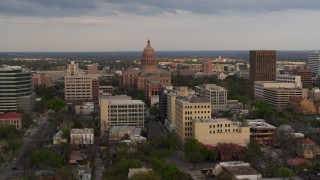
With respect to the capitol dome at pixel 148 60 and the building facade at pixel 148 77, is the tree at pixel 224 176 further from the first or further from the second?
the capitol dome at pixel 148 60

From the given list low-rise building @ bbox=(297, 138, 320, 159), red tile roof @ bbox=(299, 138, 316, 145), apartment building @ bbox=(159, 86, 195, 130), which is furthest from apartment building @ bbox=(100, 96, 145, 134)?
low-rise building @ bbox=(297, 138, 320, 159)

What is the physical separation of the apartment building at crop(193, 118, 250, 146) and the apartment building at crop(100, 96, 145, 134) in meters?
18.0

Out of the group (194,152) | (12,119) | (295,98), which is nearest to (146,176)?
(194,152)

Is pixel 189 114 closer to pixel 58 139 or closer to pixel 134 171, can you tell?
pixel 58 139

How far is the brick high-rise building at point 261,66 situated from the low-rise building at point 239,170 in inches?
2759

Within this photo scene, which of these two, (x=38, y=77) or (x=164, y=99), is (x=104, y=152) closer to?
(x=164, y=99)

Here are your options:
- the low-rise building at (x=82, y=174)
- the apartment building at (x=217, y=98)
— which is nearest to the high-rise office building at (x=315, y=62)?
the apartment building at (x=217, y=98)

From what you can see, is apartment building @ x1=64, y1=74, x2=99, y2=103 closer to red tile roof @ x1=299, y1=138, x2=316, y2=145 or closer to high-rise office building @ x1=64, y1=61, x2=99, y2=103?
high-rise office building @ x1=64, y1=61, x2=99, y2=103

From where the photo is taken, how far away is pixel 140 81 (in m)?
130

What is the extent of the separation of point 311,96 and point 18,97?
6259 centimetres

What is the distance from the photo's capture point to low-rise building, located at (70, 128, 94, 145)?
6688 centimetres

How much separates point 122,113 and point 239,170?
32.8 m

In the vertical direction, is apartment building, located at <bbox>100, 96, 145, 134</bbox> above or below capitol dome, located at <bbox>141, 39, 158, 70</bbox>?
below

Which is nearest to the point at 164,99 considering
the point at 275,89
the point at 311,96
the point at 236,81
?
the point at 275,89
